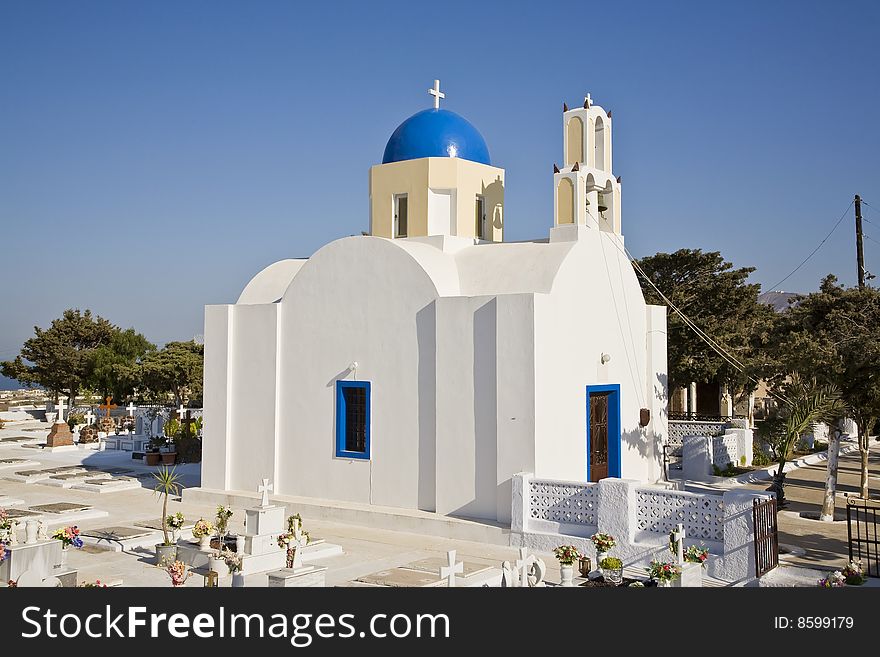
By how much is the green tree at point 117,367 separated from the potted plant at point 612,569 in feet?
102

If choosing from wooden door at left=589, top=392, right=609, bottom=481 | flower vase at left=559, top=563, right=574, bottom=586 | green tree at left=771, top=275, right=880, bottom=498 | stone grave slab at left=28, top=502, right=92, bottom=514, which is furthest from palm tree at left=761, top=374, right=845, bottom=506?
stone grave slab at left=28, top=502, right=92, bottom=514

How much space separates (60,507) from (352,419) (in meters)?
5.80

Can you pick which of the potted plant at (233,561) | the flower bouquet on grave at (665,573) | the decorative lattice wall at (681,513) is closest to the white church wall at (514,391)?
the decorative lattice wall at (681,513)

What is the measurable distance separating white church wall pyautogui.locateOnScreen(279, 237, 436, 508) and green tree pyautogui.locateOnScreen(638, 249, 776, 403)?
1779 centimetres

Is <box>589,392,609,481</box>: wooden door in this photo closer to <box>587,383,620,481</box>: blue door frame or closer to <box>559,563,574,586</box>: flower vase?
<box>587,383,620,481</box>: blue door frame

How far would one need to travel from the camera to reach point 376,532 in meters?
13.2

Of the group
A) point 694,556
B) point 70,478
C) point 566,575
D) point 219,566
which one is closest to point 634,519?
point 694,556

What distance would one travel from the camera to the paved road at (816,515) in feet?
36.9

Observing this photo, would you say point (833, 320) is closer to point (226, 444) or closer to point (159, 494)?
point (226, 444)

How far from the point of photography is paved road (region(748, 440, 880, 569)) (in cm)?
1124

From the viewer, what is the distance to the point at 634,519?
11086mm

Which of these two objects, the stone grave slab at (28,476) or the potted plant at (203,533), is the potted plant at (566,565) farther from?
the stone grave slab at (28,476)

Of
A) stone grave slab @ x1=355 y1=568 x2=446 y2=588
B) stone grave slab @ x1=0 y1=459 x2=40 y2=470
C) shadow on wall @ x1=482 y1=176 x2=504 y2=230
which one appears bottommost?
stone grave slab @ x1=355 y1=568 x2=446 y2=588

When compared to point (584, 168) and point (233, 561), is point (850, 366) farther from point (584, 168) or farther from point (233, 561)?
point (233, 561)
